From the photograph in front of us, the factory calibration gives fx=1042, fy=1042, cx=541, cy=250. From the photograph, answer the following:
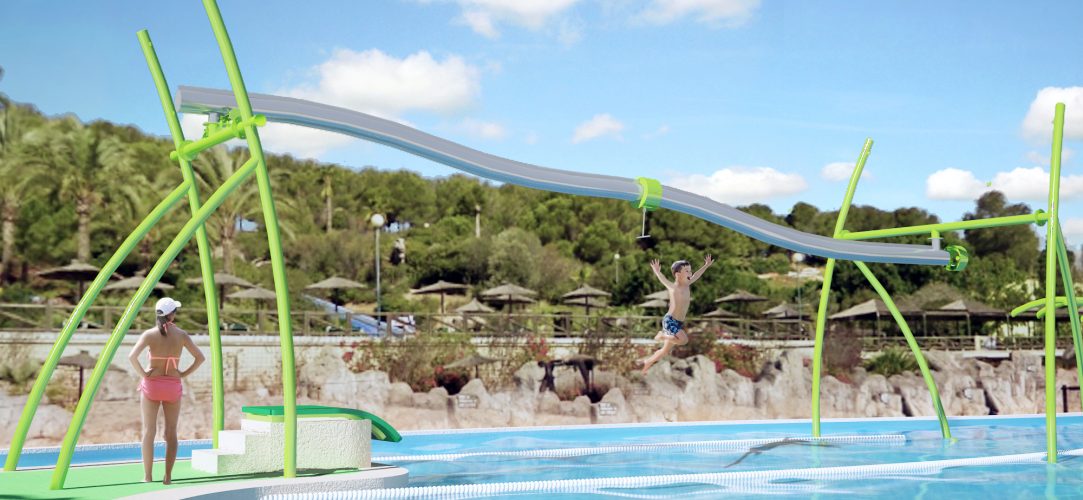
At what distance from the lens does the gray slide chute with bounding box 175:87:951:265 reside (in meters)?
7.21

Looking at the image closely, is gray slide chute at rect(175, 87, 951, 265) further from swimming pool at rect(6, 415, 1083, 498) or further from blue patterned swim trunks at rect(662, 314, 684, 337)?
swimming pool at rect(6, 415, 1083, 498)

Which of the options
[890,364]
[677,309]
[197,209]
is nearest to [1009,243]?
[890,364]

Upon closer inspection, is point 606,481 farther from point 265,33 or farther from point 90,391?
point 265,33

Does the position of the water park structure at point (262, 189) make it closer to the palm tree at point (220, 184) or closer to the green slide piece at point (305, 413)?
the green slide piece at point (305, 413)

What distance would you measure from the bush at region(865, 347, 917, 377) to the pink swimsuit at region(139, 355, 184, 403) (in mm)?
20036

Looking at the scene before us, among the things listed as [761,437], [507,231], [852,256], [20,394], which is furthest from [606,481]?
[507,231]

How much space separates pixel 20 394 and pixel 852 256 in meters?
14.0

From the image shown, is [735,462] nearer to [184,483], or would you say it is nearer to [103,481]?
[184,483]

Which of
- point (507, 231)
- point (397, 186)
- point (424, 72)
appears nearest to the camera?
point (507, 231)

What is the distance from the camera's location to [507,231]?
47.8 metres

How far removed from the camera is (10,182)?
110 feet

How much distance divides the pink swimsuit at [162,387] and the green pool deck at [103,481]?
620 millimetres

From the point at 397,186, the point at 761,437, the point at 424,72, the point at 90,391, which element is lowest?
the point at 761,437

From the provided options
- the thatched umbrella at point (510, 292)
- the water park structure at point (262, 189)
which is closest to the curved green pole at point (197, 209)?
the water park structure at point (262, 189)
